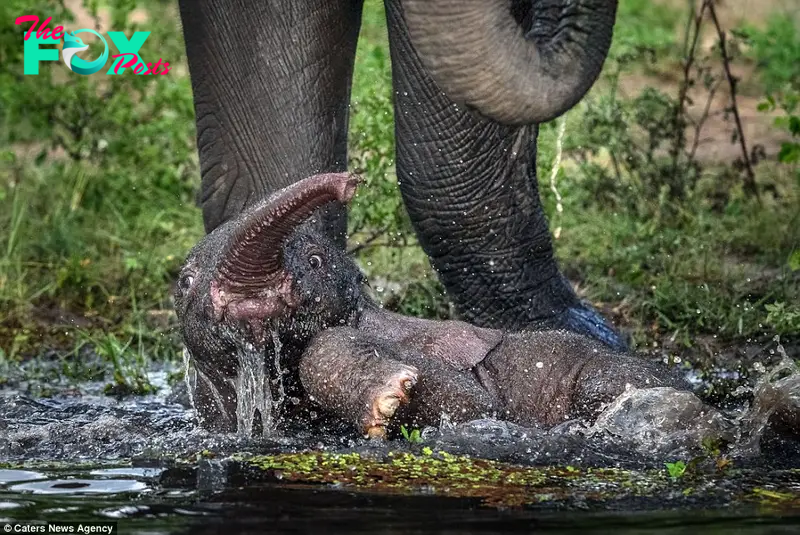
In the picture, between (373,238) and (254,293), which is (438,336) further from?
(373,238)

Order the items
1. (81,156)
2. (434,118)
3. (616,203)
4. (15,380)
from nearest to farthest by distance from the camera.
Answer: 1. (434,118)
2. (15,380)
3. (616,203)
4. (81,156)

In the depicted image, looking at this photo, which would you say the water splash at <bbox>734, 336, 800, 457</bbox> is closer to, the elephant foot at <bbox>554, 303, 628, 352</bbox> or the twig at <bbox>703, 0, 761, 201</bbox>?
the elephant foot at <bbox>554, 303, 628, 352</bbox>

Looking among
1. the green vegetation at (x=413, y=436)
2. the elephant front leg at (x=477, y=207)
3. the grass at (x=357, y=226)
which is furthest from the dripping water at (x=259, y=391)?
the grass at (x=357, y=226)

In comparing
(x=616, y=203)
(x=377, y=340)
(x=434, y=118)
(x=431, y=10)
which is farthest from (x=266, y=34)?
(x=616, y=203)

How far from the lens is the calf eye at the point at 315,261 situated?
580cm

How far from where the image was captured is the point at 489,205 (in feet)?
→ 20.8

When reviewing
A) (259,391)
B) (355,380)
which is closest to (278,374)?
(259,391)

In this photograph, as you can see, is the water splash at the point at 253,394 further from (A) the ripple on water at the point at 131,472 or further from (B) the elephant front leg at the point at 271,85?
(B) the elephant front leg at the point at 271,85

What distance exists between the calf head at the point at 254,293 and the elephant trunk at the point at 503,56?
2.61 ft

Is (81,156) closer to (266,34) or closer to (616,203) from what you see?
(616,203)

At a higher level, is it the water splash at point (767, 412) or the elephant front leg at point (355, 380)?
the elephant front leg at point (355, 380)

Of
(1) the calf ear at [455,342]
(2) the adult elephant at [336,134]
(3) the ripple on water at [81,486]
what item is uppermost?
(2) the adult elephant at [336,134]

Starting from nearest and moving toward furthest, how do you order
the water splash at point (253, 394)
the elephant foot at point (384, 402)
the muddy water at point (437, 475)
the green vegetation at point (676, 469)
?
the muddy water at point (437, 475) < the green vegetation at point (676, 469) < the elephant foot at point (384, 402) < the water splash at point (253, 394)

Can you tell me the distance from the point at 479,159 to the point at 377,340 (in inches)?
37.6
